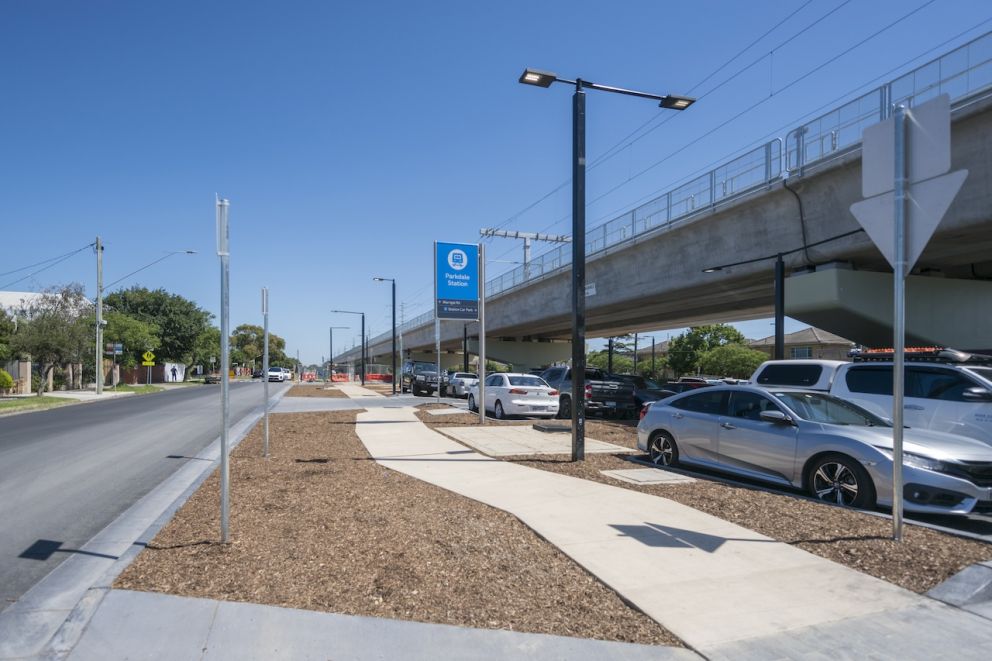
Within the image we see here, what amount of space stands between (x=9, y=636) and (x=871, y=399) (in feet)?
35.1

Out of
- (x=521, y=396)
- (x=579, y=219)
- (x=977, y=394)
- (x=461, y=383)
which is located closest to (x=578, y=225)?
(x=579, y=219)

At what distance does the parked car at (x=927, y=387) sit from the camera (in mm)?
9055

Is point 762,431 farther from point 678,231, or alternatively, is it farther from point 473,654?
point 678,231

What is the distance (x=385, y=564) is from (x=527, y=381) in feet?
48.5

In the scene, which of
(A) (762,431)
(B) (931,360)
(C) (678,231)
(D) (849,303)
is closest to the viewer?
Answer: (A) (762,431)

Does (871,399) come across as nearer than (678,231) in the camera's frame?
Yes

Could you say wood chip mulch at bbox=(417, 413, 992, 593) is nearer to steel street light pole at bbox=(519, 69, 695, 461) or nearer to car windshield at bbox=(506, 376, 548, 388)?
steel street light pole at bbox=(519, 69, 695, 461)

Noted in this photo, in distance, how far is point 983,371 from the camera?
949cm

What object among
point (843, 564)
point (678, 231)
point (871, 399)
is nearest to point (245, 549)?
point (843, 564)

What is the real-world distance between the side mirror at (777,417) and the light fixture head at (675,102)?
5501 millimetres

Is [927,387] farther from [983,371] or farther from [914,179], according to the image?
[914,179]

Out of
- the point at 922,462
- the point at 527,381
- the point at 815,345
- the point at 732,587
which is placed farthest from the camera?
the point at 815,345

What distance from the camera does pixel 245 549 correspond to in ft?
17.7

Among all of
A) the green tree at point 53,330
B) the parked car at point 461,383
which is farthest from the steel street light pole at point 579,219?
the green tree at point 53,330
